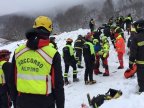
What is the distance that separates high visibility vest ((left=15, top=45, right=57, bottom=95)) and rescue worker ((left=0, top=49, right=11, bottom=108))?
10.4ft

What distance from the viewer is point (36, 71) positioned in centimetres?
569

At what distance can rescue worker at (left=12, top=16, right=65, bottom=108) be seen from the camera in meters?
5.64

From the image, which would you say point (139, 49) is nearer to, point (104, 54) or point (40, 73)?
point (40, 73)

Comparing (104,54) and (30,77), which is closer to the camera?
(30,77)

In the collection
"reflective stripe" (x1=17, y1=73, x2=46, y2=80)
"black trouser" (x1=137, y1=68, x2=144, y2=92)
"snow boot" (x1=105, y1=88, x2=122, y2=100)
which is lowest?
"snow boot" (x1=105, y1=88, x2=122, y2=100)

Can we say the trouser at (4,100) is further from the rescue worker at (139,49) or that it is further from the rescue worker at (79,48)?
the rescue worker at (79,48)

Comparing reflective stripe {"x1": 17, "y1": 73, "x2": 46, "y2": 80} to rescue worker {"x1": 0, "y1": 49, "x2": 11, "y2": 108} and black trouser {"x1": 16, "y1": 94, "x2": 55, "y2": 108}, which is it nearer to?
black trouser {"x1": 16, "y1": 94, "x2": 55, "y2": 108}

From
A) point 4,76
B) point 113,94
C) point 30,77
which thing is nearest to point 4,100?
point 4,76

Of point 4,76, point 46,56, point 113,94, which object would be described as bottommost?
point 113,94

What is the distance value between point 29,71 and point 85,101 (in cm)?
769

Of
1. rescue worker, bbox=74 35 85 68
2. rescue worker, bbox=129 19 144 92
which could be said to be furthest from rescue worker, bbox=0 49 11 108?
rescue worker, bbox=74 35 85 68

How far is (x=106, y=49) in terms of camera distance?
17.2 meters

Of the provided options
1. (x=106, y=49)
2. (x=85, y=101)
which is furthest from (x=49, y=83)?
(x=106, y=49)

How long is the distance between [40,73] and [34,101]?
0.40 m
